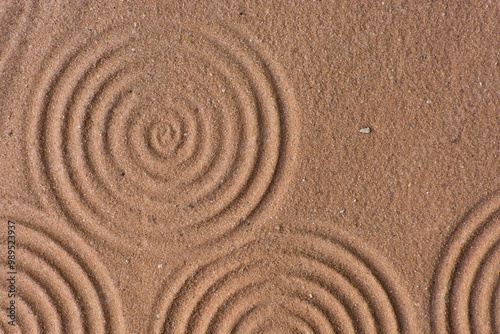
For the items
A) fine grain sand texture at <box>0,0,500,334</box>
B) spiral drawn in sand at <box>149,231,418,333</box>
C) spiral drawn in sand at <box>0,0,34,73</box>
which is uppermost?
spiral drawn in sand at <box>0,0,34,73</box>

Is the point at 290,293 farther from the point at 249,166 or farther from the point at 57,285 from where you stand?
the point at 57,285

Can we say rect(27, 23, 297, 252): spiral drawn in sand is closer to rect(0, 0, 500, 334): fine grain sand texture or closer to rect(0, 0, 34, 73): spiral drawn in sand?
rect(0, 0, 500, 334): fine grain sand texture

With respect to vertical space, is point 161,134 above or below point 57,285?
above

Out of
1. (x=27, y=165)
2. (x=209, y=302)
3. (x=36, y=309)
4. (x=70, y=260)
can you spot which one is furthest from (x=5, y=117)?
(x=209, y=302)

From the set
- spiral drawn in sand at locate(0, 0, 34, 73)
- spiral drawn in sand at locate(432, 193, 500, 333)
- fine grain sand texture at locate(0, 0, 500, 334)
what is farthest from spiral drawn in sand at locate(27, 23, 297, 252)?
spiral drawn in sand at locate(432, 193, 500, 333)

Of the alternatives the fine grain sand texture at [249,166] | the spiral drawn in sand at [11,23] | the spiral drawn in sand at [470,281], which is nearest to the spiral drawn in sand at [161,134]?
the fine grain sand texture at [249,166]

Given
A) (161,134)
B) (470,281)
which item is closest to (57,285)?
(161,134)
